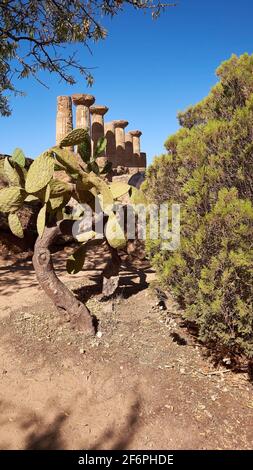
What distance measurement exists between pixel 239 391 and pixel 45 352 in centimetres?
192

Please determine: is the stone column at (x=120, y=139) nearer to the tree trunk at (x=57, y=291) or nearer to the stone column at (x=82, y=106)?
the stone column at (x=82, y=106)

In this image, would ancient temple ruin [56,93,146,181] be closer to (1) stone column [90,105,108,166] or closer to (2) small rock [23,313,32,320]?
(1) stone column [90,105,108,166]

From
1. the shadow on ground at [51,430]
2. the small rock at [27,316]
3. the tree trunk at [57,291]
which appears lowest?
the shadow on ground at [51,430]

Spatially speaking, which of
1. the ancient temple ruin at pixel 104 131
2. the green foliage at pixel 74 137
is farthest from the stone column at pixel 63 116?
the green foliage at pixel 74 137

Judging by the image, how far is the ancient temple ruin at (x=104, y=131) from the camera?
21188 millimetres

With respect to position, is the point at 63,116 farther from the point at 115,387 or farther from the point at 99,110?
the point at 115,387

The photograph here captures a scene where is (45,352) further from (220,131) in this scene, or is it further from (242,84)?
(242,84)

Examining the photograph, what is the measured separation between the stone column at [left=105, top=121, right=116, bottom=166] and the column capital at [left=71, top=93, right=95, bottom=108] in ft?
18.9

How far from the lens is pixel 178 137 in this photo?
360cm

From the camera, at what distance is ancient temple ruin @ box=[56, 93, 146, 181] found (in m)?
21.2

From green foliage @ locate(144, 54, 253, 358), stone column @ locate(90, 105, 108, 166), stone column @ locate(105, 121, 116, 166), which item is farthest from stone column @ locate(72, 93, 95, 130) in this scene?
green foliage @ locate(144, 54, 253, 358)

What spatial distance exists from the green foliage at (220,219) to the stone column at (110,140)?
81.4 ft

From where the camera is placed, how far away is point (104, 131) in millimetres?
27641

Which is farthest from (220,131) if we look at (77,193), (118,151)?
(118,151)
